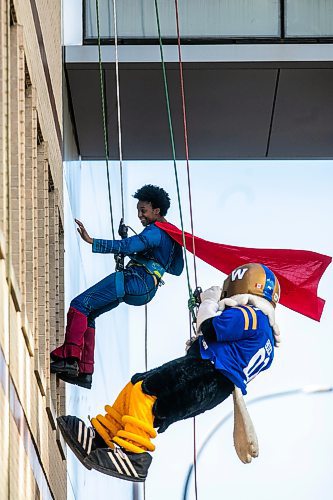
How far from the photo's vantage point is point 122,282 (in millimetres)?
14031

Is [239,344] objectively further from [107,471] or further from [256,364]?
[107,471]

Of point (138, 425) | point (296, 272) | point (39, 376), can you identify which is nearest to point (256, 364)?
point (138, 425)

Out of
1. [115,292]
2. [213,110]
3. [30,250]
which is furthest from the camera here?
[213,110]

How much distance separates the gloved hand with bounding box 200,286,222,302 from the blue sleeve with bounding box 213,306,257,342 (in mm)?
330

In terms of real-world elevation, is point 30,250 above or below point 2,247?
above

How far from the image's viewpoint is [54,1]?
15234 mm

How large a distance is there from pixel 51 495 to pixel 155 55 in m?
5.85

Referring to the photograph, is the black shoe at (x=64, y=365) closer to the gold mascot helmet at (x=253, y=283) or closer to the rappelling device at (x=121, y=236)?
the rappelling device at (x=121, y=236)

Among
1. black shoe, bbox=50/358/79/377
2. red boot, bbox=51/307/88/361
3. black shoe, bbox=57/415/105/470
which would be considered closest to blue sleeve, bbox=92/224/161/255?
red boot, bbox=51/307/88/361

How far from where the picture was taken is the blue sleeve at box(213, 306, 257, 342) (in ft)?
39.6

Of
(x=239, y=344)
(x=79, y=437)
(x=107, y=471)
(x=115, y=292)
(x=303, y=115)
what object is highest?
(x=303, y=115)

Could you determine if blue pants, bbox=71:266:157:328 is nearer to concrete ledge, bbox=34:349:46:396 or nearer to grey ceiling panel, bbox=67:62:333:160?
concrete ledge, bbox=34:349:46:396

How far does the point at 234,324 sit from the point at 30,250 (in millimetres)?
1453

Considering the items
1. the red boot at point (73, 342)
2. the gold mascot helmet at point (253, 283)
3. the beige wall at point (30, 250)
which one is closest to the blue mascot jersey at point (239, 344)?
the gold mascot helmet at point (253, 283)
